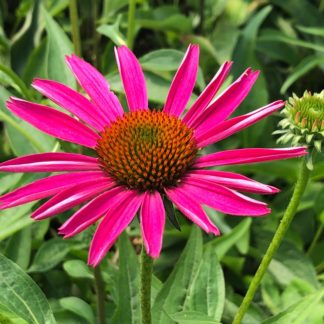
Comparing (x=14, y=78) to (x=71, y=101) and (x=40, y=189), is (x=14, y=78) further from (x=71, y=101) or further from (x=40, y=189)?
(x=40, y=189)

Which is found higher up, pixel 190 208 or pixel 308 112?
pixel 308 112

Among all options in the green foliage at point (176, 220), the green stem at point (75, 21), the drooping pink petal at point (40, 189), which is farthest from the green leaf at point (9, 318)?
the green stem at point (75, 21)

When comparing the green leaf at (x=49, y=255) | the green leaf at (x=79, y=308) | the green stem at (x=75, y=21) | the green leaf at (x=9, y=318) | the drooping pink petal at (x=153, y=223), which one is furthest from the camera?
the green stem at (x=75, y=21)

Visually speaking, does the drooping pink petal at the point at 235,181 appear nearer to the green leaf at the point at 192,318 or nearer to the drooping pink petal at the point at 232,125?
the drooping pink petal at the point at 232,125

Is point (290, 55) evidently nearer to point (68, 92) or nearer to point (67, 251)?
point (67, 251)

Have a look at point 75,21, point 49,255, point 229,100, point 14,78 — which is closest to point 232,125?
point 229,100
